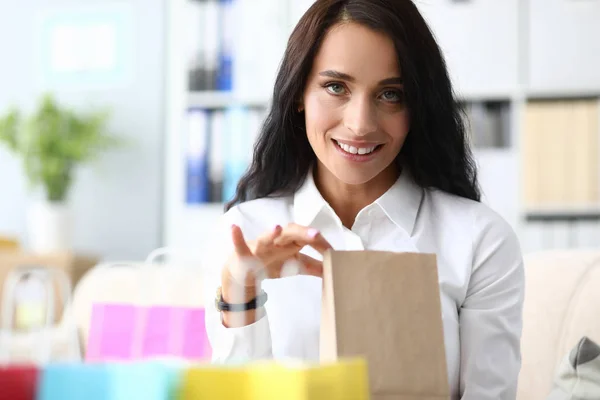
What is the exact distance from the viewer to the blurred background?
3.18 metres

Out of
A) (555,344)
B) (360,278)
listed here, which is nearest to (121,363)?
(360,278)

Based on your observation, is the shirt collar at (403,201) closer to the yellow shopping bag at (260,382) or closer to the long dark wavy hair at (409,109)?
the long dark wavy hair at (409,109)

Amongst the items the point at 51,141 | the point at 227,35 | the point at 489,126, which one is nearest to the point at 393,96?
the point at 489,126

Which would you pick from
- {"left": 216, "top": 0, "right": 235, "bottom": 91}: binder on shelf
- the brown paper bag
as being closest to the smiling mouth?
the brown paper bag

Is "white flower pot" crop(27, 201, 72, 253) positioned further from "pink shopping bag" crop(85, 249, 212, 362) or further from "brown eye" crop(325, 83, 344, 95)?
"brown eye" crop(325, 83, 344, 95)

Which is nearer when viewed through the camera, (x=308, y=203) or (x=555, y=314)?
(x=308, y=203)

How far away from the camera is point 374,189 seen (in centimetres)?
135

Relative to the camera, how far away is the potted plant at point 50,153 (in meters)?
3.64

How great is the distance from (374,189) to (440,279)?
0.67 feet

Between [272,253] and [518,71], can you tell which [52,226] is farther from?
[272,253]

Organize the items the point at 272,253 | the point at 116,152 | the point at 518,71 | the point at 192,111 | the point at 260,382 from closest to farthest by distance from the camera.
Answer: the point at 260,382, the point at 272,253, the point at 518,71, the point at 192,111, the point at 116,152

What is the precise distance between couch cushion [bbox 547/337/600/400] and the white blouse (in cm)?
10

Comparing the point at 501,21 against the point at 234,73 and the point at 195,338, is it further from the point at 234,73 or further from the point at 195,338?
the point at 195,338

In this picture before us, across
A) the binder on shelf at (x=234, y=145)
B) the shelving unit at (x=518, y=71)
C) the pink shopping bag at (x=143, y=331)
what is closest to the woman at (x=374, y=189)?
the pink shopping bag at (x=143, y=331)
